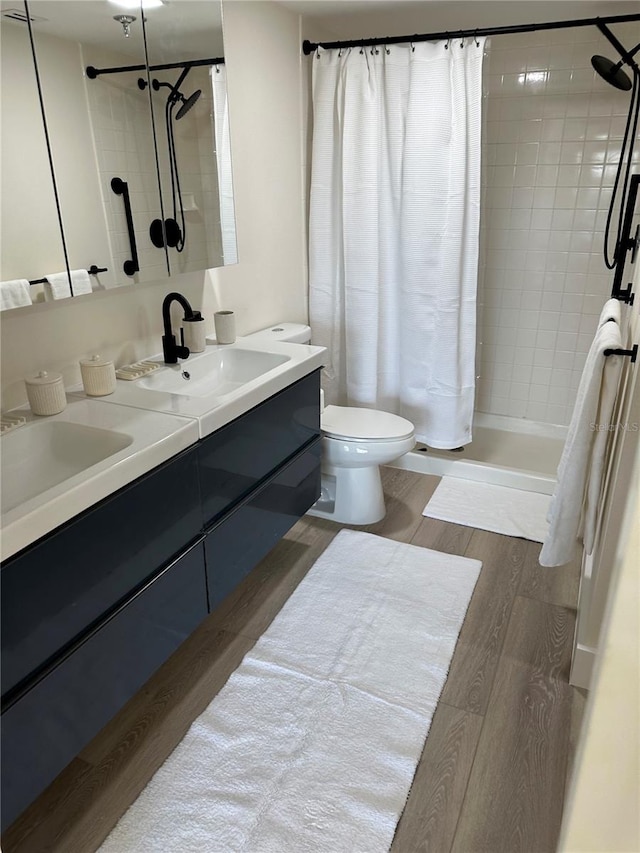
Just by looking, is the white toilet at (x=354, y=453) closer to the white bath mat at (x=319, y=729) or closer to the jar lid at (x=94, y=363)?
the white bath mat at (x=319, y=729)

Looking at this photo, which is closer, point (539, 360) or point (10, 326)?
point (10, 326)

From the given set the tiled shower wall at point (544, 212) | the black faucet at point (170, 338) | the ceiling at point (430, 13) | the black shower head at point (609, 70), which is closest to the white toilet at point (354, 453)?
the black faucet at point (170, 338)

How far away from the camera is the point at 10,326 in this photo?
163cm

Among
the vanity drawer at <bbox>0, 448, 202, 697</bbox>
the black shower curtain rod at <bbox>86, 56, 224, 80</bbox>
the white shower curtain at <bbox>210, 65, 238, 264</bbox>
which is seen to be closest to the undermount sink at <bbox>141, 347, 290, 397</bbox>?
the white shower curtain at <bbox>210, 65, 238, 264</bbox>

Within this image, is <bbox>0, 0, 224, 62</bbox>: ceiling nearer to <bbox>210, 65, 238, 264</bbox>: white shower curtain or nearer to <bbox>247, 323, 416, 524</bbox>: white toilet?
<bbox>210, 65, 238, 264</bbox>: white shower curtain

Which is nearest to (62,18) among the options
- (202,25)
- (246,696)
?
(202,25)

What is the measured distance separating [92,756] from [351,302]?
219 centimetres

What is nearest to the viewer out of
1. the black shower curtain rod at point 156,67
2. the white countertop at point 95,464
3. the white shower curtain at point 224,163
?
the white countertop at point 95,464

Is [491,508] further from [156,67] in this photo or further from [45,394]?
[156,67]

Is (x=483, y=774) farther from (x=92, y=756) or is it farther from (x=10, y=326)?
(x=10, y=326)

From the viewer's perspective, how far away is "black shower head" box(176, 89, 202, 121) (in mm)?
2002

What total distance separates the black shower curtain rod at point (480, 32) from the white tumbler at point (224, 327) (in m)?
1.38

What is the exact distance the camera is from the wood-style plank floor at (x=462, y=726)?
144 cm

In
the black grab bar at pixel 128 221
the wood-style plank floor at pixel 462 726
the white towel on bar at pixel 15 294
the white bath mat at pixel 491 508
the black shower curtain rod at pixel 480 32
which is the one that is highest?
the black shower curtain rod at pixel 480 32
